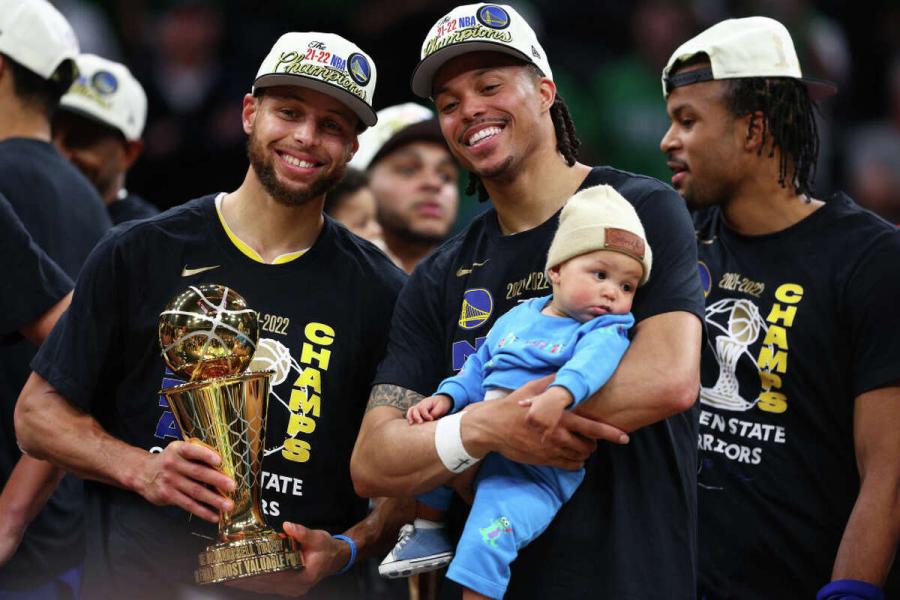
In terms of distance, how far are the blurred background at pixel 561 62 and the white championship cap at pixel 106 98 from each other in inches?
80.0

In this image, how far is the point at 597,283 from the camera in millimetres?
2385

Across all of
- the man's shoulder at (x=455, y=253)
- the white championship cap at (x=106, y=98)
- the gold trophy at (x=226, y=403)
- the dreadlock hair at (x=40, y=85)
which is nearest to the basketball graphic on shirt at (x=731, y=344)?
the man's shoulder at (x=455, y=253)

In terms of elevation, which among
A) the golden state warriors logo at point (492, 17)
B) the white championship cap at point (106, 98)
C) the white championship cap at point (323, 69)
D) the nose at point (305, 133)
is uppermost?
the white championship cap at point (106, 98)

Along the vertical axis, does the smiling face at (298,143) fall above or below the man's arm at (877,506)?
above

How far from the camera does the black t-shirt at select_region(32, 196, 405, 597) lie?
9.49 ft

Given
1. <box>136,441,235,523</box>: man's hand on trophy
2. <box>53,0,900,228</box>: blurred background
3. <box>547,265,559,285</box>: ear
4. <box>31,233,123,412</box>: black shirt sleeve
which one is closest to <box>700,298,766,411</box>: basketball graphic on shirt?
<box>547,265,559,285</box>: ear

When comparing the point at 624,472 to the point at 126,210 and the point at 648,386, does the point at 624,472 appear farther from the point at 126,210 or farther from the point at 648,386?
the point at 126,210

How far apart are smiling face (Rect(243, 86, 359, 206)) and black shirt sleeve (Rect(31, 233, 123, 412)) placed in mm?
462

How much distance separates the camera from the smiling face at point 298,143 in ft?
9.93

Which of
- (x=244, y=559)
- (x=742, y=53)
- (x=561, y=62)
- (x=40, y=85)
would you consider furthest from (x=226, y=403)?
(x=561, y=62)

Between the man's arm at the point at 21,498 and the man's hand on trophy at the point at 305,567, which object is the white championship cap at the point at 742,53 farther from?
the man's arm at the point at 21,498

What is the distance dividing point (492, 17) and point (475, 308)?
73cm

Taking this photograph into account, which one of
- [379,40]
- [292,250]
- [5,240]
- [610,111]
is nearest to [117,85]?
[5,240]

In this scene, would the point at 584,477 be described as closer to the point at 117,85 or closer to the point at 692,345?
the point at 692,345
